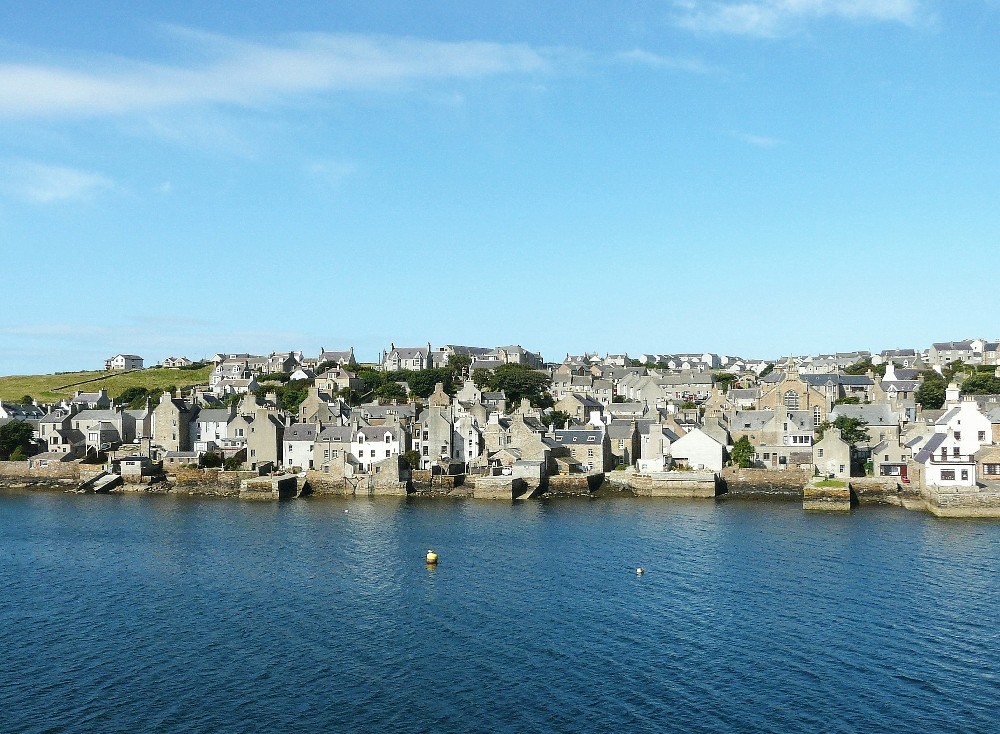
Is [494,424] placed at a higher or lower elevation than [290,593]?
higher

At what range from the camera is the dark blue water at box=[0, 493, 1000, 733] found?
80.8ft

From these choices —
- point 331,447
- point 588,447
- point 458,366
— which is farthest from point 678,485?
point 458,366

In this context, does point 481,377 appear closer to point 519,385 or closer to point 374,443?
point 519,385

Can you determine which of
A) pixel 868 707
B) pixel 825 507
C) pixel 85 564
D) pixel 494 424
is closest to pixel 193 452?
pixel 494 424

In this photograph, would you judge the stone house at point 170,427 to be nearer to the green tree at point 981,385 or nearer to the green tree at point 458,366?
the green tree at point 458,366

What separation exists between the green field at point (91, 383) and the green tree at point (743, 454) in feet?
324

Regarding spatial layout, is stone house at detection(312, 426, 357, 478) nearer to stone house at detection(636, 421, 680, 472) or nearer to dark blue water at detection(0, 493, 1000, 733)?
dark blue water at detection(0, 493, 1000, 733)

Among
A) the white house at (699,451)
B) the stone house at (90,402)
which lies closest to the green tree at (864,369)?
the white house at (699,451)

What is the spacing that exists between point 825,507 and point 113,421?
67.7 m

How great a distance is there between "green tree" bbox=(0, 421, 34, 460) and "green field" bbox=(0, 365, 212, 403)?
162ft

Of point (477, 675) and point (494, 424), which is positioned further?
point (494, 424)

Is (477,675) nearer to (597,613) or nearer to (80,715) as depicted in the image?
(597,613)

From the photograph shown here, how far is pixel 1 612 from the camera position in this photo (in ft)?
113

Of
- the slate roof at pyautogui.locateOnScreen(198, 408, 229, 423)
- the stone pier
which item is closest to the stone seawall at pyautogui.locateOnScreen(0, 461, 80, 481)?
the slate roof at pyautogui.locateOnScreen(198, 408, 229, 423)
